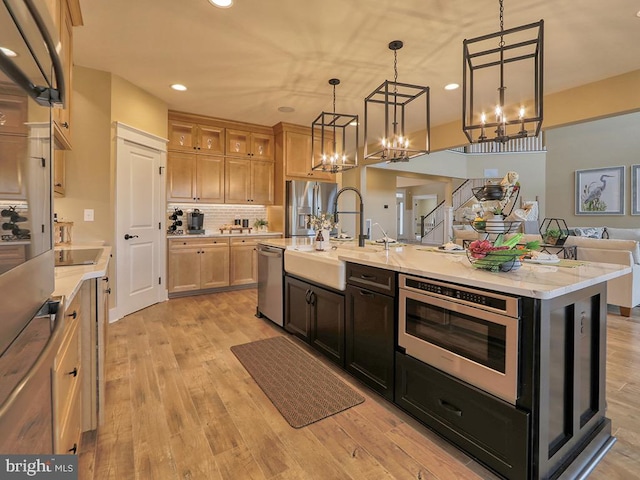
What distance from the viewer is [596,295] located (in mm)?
1642

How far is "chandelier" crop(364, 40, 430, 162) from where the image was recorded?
2722mm

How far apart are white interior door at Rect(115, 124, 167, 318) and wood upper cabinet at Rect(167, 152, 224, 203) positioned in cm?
40

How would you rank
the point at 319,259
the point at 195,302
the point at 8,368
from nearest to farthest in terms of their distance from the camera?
the point at 8,368 → the point at 319,259 → the point at 195,302

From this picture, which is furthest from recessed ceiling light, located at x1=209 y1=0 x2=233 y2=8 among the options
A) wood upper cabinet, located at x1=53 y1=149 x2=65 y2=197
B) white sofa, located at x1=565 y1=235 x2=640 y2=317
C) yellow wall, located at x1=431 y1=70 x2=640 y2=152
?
white sofa, located at x1=565 y1=235 x2=640 y2=317

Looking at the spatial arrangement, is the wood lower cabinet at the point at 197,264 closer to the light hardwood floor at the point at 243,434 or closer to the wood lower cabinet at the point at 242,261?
the wood lower cabinet at the point at 242,261

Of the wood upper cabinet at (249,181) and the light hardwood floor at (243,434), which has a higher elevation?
the wood upper cabinet at (249,181)

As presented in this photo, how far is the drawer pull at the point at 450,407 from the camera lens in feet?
5.17

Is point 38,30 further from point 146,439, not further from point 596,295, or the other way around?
point 596,295

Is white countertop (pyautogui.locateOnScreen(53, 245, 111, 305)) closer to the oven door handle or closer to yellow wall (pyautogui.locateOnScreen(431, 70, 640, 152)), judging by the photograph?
the oven door handle

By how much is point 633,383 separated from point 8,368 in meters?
3.34

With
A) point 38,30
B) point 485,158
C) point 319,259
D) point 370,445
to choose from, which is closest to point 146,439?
point 370,445

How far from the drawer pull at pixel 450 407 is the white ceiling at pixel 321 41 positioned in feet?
8.89

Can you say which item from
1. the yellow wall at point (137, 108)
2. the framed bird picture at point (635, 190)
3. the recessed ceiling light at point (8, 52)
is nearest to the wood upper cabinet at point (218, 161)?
the yellow wall at point (137, 108)

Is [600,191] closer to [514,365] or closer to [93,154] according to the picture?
[514,365]
